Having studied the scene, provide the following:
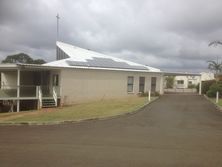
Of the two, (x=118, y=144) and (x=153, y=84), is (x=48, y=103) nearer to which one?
(x=153, y=84)

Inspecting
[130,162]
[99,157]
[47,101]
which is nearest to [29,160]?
[99,157]

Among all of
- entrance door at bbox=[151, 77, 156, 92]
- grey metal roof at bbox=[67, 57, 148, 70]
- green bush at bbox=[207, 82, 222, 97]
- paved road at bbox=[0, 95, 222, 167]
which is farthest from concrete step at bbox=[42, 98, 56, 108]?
green bush at bbox=[207, 82, 222, 97]

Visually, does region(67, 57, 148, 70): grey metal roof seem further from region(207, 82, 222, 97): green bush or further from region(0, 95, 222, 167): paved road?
region(0, 95, 222, 167): paved road

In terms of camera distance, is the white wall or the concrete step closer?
the concrete step

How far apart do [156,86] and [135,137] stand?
26396 mm

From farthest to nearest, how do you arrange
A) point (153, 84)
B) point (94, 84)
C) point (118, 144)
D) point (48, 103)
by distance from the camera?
point (153, 84) < point (94, 84) < point (48, 103) < point (118, 144)

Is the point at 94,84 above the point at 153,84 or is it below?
below

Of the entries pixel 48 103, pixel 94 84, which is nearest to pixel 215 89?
pixel 94 84

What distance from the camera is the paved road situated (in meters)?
9.32

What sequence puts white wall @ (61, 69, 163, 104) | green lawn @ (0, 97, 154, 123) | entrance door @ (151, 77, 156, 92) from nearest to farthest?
green lawn @ (0, 97, 154, 123) → white wall @ (61, 69, 163, 104) → entrance door @ (151, 77, 156, 92)

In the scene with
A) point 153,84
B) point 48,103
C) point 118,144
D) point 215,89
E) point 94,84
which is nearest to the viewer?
point 118,144

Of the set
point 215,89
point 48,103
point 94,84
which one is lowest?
point 48,103

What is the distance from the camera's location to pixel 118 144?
11.8 meters

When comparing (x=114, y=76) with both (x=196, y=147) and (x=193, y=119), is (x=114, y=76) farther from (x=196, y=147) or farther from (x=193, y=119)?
(x=196, y=147)
